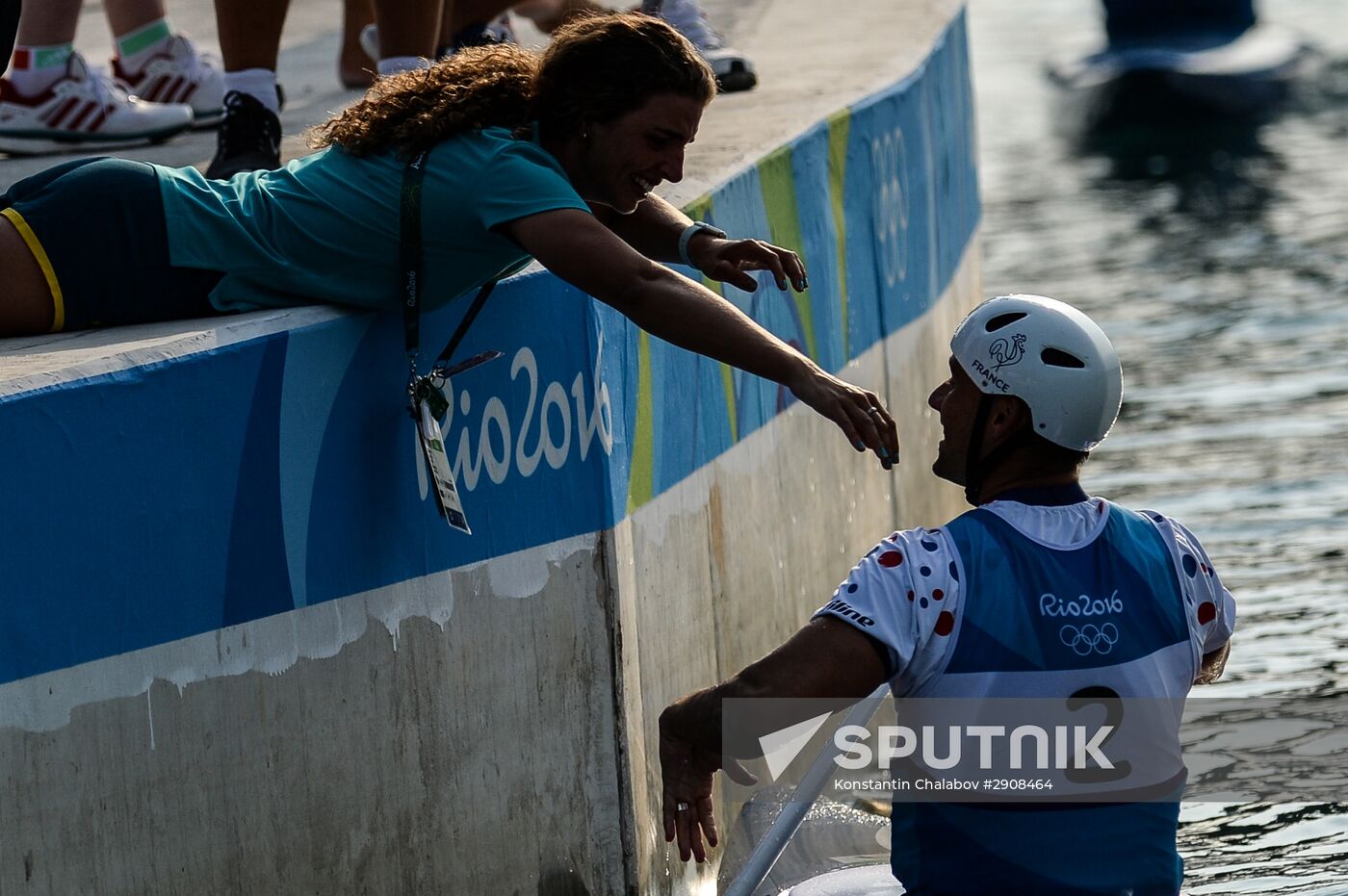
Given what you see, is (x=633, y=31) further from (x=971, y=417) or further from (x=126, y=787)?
(x=126, y=787)

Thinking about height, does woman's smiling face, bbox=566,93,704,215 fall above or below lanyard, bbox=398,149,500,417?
above

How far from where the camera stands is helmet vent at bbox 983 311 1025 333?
3412 millimetres

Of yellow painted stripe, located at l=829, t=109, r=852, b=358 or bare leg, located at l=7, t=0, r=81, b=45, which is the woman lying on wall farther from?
yellow painted stripe, located at l=829, t=109, r=852, b=358

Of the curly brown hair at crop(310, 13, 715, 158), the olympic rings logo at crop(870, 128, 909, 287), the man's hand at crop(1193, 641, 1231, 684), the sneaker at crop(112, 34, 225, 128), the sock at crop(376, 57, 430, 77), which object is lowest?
the olympic rings logo at crop(870, 128, 909, 287)

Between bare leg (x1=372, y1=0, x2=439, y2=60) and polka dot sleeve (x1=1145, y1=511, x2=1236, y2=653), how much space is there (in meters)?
3.34

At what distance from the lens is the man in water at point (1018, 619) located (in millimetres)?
3205

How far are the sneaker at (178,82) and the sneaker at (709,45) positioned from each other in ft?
5.30

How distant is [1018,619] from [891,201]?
4.92m

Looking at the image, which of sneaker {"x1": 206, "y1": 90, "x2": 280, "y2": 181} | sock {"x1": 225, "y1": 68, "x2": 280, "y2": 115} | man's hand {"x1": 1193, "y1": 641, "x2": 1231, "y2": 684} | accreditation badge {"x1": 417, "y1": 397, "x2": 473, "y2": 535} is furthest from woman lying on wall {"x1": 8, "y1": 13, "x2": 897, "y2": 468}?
sock {"x1": 225, "y1": 68, "x2": 280, "y2": 115}

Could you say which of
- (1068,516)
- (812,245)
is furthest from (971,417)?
(812,245)

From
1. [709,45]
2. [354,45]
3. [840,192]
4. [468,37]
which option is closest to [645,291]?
[840,192]

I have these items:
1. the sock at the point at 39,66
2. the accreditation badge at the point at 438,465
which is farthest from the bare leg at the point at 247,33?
the accreditation badge at the point at 438,465

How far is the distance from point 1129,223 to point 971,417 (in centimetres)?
1605

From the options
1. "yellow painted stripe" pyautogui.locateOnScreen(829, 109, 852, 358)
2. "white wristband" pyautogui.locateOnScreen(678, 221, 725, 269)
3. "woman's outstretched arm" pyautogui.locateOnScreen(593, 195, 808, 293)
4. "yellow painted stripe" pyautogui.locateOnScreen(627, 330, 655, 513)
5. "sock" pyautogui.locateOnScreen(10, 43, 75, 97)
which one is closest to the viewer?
"woman's outstretched arm" pyautogui.locateOnScreen(593, 195, 808, 293)
